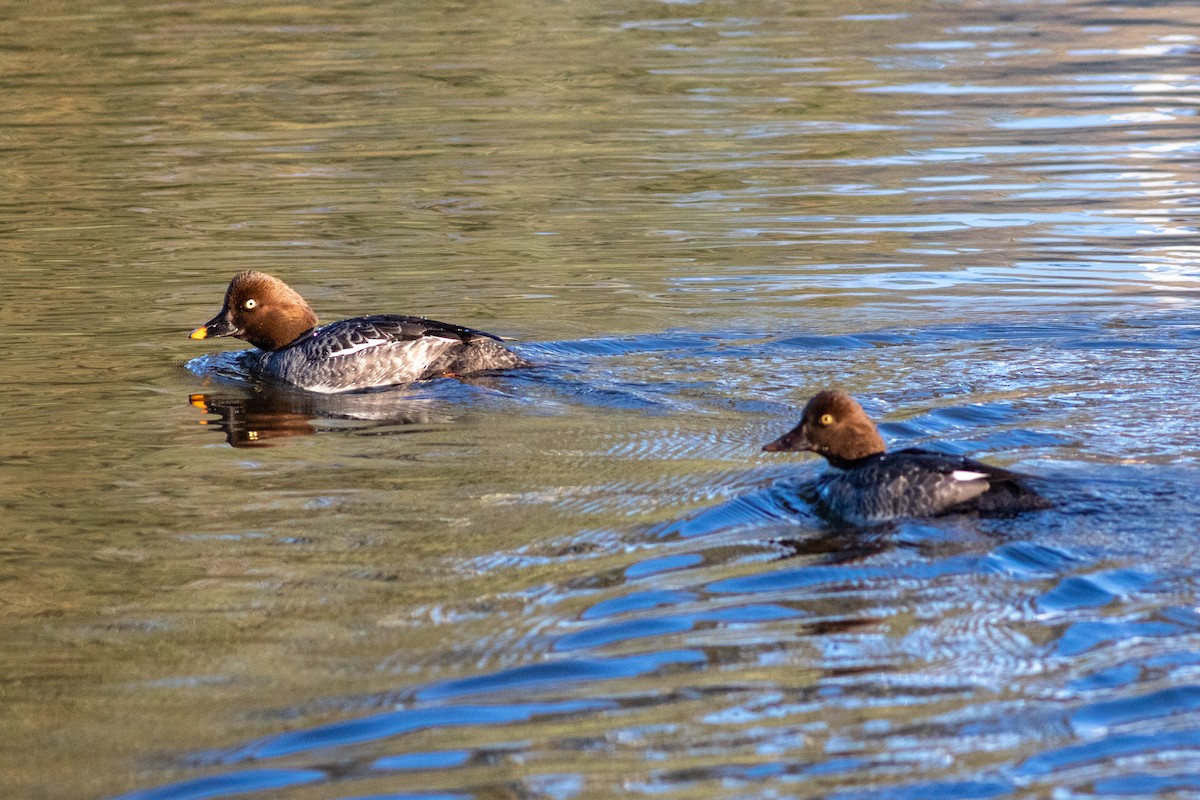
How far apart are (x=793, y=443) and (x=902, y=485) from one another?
2.60 ft

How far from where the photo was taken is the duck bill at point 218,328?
11195mm

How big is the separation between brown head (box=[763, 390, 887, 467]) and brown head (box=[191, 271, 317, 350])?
178 inches

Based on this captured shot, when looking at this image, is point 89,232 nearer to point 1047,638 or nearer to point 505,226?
point 505,226

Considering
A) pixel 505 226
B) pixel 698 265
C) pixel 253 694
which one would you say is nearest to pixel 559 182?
pixel 505 226

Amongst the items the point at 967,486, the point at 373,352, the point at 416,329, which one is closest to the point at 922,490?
the point at 967,486

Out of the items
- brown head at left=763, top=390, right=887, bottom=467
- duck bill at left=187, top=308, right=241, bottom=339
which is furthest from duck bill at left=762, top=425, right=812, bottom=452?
duck bill at left=187, top=308, right=241, bottom=339

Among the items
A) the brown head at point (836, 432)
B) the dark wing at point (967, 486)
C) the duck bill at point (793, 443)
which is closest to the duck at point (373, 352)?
the duck bill at point (793, 443)

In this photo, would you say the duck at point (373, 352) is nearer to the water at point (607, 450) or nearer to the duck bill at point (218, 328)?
the duck bill at point (218, 328)

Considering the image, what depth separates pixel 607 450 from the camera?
8.55 metres

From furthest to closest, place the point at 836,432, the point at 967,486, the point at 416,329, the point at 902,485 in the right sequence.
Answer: the point at 416,329 → the point at 836,432 → the point at 902,485 → the point at 967,486

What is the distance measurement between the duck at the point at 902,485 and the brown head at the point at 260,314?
15.4 feet

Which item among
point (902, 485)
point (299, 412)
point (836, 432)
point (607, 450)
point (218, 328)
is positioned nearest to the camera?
point (902, 485)

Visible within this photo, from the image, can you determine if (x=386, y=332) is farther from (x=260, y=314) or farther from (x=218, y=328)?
(x=218, y=328)

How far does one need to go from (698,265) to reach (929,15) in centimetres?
1471
